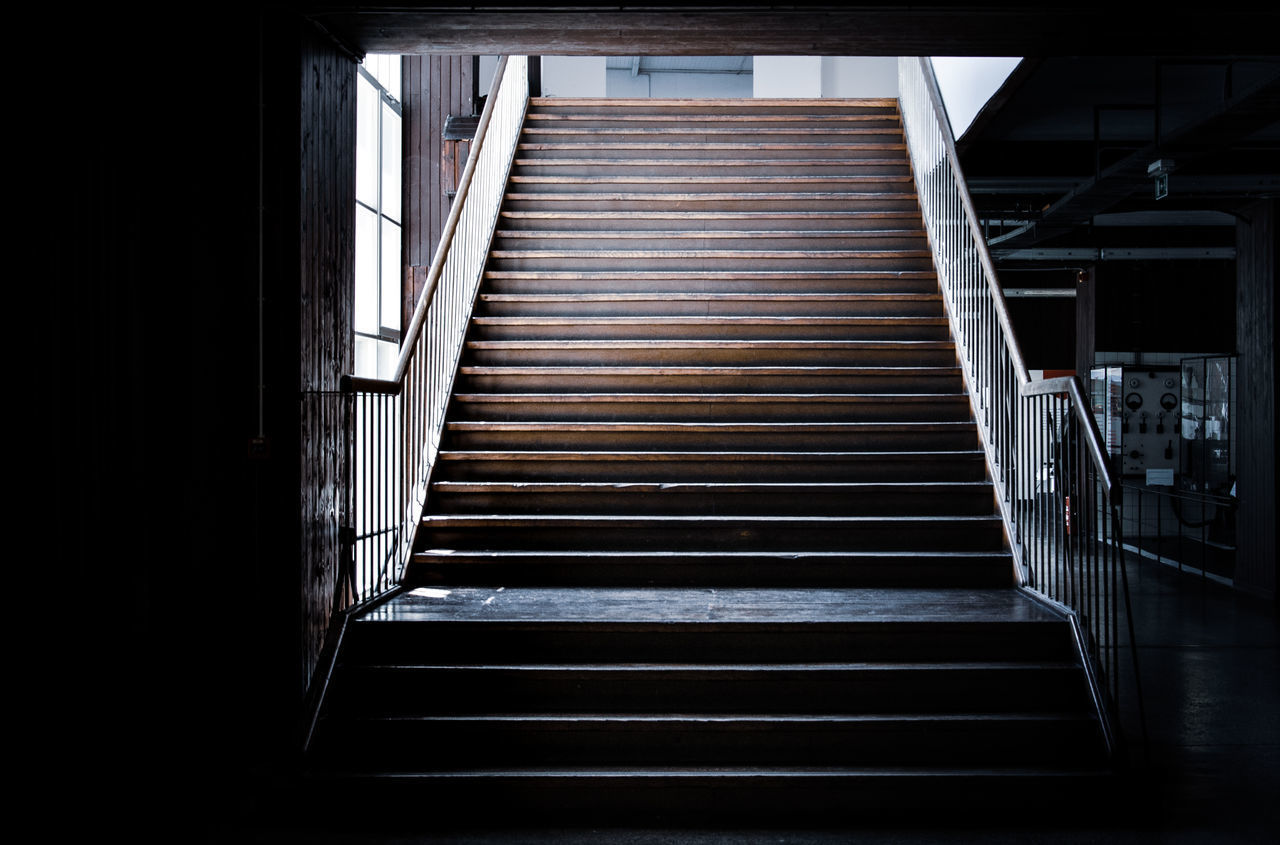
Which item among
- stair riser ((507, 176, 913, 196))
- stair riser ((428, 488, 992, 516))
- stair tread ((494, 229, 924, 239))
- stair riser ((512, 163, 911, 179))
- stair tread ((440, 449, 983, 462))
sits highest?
stair riser ((512, 163, 911, 179))

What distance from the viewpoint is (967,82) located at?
689 centimetres

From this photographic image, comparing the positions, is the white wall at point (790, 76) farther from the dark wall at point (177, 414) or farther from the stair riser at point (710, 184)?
the dark wall at point (177, 414)

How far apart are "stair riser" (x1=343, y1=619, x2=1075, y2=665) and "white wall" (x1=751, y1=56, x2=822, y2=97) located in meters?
10.1

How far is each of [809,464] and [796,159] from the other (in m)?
Result: 3.28

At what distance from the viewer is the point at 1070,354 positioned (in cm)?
1662

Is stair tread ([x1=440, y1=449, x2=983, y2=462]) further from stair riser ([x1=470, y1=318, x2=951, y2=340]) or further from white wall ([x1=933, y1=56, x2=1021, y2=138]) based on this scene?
white wall ([x1=933, y1=56, x2=1021, y2=138])

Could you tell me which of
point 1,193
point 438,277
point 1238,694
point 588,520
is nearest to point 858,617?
point 588,520

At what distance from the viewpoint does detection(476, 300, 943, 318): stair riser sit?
634cm

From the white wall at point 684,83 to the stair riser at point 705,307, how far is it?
39.5 feet

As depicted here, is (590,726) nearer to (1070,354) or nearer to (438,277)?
(438,277)

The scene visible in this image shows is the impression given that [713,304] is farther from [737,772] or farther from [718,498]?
[737,772]

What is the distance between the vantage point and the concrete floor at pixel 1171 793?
3311 millimetres

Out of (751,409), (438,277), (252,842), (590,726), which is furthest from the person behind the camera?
(751,409)

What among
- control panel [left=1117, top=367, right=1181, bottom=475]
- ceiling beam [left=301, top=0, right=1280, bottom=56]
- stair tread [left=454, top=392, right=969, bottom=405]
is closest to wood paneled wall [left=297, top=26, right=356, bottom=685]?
ceiling beam [left=301, top=0, right=1280, bottom=56]
